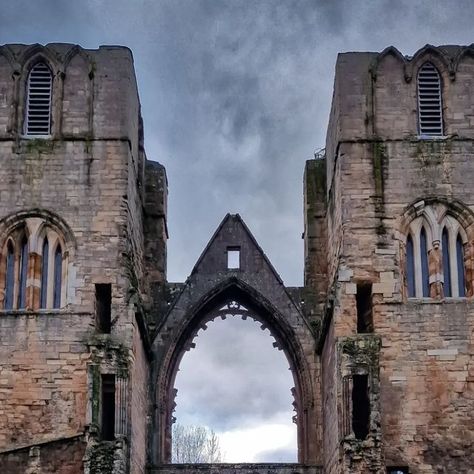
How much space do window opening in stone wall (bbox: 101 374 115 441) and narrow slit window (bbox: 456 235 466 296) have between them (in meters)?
7.41

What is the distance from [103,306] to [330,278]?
596cm

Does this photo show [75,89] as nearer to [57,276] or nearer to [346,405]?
[57,276]

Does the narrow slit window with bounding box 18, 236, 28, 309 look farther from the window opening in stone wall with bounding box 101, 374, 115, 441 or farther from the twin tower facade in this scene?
the window opening in stone wall with bounding box 101, 374, 115, 441

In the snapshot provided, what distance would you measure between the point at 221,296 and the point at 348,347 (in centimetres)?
657

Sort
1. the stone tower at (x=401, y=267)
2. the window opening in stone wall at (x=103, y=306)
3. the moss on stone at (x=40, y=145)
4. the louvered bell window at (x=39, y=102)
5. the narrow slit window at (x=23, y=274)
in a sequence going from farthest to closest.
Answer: the louvered bell window at (x=39, y=102) < the moss on stone at (x=40, y=145) < the narrow slit window at (x=23, y=274) < the window opening in stone wall at (x=103, y=306) < the stone tower at (x=401, y=267)

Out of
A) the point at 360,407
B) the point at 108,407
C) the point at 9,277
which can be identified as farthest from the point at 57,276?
the point at 360,407

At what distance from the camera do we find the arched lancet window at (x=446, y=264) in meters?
23.5

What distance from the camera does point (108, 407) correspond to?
22.3m

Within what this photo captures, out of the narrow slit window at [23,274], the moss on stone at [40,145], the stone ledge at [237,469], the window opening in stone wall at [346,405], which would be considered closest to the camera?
the window opening in stone wall at [346,405]

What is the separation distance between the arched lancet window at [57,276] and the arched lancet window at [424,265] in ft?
24.8

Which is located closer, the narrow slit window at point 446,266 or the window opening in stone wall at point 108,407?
the window opening in stone wall at point 108,407

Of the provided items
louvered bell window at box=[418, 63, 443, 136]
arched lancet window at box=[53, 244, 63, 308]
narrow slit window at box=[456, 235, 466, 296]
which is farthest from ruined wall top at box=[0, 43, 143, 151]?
narrow slit window at box=[456, 235, 466, 296]

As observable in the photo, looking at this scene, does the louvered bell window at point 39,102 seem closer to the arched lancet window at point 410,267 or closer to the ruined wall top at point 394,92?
the ruined wall top at point 394,92

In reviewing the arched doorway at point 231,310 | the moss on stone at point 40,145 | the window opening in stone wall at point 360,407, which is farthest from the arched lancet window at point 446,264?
the moss on stone at point 40,145
